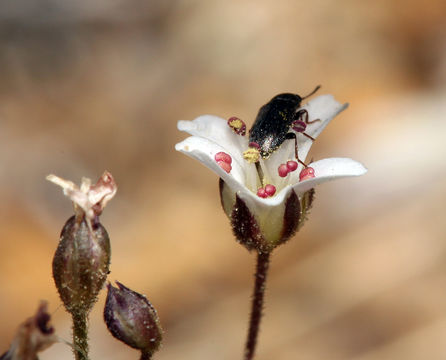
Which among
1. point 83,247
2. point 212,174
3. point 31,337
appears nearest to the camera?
point 31,337

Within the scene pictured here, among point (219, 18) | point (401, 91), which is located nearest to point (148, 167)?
point (219, 18)

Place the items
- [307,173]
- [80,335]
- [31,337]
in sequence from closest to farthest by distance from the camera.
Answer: [31,337] → [80,335] → [307,173]

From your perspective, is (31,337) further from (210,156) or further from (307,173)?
(307,173)

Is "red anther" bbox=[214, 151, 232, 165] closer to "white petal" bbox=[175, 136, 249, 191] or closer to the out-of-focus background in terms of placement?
"white petal" bbox=[175, 136, 249, 191]

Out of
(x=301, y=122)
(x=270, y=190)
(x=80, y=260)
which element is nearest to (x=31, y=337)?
(x=80, y=260)

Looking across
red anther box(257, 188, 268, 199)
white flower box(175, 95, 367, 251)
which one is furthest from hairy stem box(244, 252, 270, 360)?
red anther box(257, 188, 268, 199)
